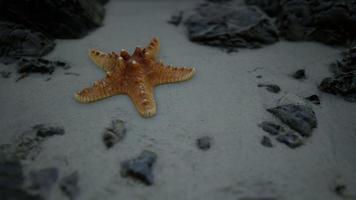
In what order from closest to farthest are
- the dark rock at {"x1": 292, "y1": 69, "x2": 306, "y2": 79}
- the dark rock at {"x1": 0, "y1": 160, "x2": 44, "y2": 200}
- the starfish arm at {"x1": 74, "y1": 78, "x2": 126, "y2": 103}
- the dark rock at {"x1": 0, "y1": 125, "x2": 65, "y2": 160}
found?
the dark rock at {"x1": 0, "y1": 160, "x2": 44, "y2": 200}, the dark rock at {"x1": 0, "y1": 125, "x2": 65, "y2": 160}, the starfish arm at {"x1": 74, "y1": 78, "x2": 126, "y2": 103}, the dark rock at {"x1": 292, "y1": 69, "x2": 306, "y2": 79}

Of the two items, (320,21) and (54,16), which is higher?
(320,21)

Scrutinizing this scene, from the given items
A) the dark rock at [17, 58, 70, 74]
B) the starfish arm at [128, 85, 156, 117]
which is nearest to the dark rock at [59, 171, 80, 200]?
the starfish arm at [128, 85, 156, 117]

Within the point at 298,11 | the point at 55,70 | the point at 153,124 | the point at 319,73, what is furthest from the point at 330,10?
the point at 55,70

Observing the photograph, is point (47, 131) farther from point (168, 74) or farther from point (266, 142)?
point (266, 142)

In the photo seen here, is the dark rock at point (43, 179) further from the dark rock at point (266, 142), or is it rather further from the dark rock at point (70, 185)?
the dark rock at point (266, 142)

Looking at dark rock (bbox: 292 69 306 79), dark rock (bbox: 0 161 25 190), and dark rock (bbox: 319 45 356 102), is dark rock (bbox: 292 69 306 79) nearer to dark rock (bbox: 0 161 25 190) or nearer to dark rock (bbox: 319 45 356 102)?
dark rock (bbox: 319 45 356 102)

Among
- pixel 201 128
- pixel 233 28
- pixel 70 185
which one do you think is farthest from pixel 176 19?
pixel 70 185

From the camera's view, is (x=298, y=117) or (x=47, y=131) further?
(x=298, y=117)

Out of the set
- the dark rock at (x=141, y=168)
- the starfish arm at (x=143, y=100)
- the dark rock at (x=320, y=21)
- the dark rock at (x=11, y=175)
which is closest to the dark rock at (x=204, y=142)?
the dark rock at (x=141, y=168)
